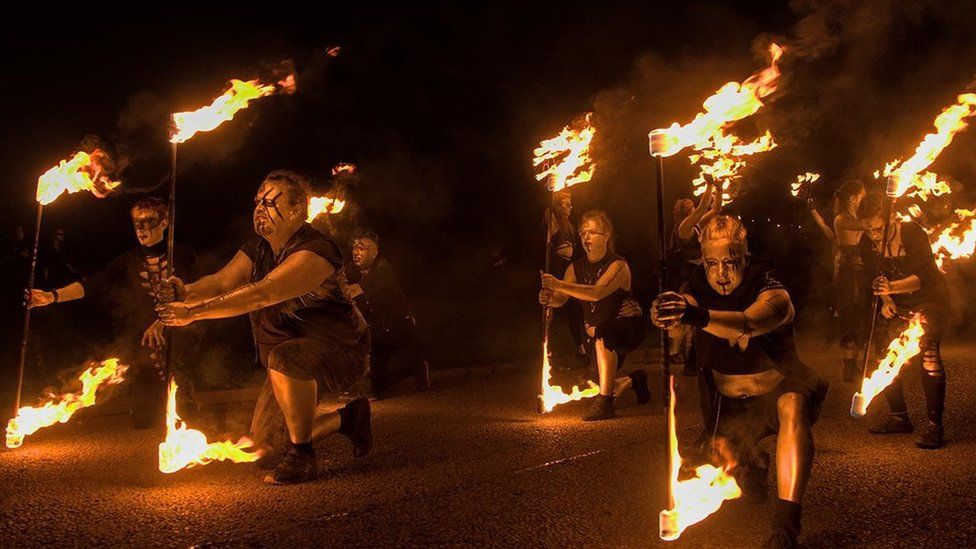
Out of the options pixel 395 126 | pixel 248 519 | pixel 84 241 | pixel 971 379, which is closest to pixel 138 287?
pixel 248 519

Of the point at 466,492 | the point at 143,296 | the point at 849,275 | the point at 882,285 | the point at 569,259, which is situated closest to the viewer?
the point at 466,492

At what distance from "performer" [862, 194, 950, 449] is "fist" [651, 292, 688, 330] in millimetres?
3094

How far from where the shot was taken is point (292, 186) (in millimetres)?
5648

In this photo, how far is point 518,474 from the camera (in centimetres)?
550

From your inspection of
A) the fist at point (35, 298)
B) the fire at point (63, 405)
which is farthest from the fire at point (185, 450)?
the fist at point (35, 298)

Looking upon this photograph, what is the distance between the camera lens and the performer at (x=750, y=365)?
4168 millimetres

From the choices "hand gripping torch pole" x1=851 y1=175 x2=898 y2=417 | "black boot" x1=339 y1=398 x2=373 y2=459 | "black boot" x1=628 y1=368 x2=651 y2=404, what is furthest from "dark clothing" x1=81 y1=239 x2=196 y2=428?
"hand gripping torch pole" x1=851 y1=175 x2=898 y2=417

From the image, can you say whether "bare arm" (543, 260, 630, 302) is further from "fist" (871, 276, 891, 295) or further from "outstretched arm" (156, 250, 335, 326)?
"outstretched arm" (156, 250, 335, 326)

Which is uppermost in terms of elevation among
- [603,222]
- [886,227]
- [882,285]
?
[603,222]

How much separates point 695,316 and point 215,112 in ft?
11.7

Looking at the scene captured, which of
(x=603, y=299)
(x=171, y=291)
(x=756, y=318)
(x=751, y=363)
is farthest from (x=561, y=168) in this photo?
(x=171, y=291)

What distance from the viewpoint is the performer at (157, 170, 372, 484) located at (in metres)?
5.22

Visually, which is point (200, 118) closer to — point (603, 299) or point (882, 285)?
point (603, 299)

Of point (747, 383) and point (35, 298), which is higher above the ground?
point (35, 298)
